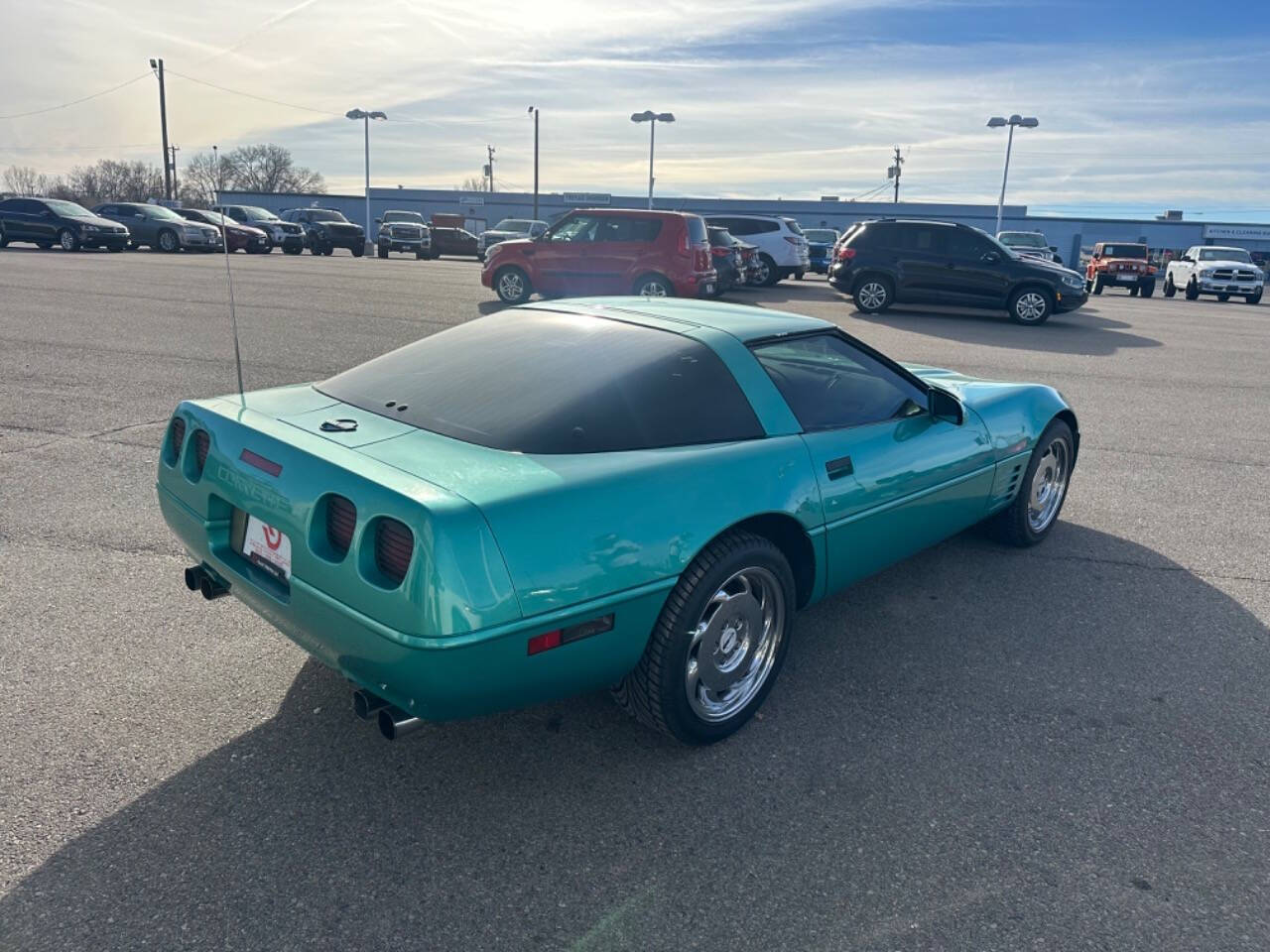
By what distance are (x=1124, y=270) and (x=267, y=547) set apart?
29.3 meters

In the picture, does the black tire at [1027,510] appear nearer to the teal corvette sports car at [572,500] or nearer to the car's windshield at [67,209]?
the teal corvette sports car at [572,500]

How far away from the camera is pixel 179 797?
262cm

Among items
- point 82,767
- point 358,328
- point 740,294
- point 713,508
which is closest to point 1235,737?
point 713,508

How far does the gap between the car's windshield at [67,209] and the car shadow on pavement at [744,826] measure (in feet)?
95.7

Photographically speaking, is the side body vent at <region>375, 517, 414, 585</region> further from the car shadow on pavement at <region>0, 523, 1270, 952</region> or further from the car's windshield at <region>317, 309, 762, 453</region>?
the car shadow on pavement at <region>0, 523, 1270, 952</region>

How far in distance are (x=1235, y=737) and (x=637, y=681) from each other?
2.05 m

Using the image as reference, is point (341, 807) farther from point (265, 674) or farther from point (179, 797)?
point (265, 674)

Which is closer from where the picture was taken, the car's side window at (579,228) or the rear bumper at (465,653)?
the rear bumper at (465,653)

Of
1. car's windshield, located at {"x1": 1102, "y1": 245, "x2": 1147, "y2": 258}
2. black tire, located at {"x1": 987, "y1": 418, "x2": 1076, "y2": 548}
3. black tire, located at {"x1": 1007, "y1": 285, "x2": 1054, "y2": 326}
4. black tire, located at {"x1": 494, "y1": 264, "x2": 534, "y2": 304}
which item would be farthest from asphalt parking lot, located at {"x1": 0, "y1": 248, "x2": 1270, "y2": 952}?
car's windshield, located at {"x1": 1102, "y1": 245, "x2": 1147, "y2": 258}

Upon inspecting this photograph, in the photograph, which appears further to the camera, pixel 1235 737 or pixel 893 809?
pixel 1235 737

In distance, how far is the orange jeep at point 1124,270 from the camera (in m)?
26.8

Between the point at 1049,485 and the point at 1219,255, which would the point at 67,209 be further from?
the point at 1219,255

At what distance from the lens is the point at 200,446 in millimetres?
3059

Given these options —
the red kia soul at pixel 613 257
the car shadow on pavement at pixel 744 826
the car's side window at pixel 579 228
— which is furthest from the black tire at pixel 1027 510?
the car's side window at pixel 579 228
